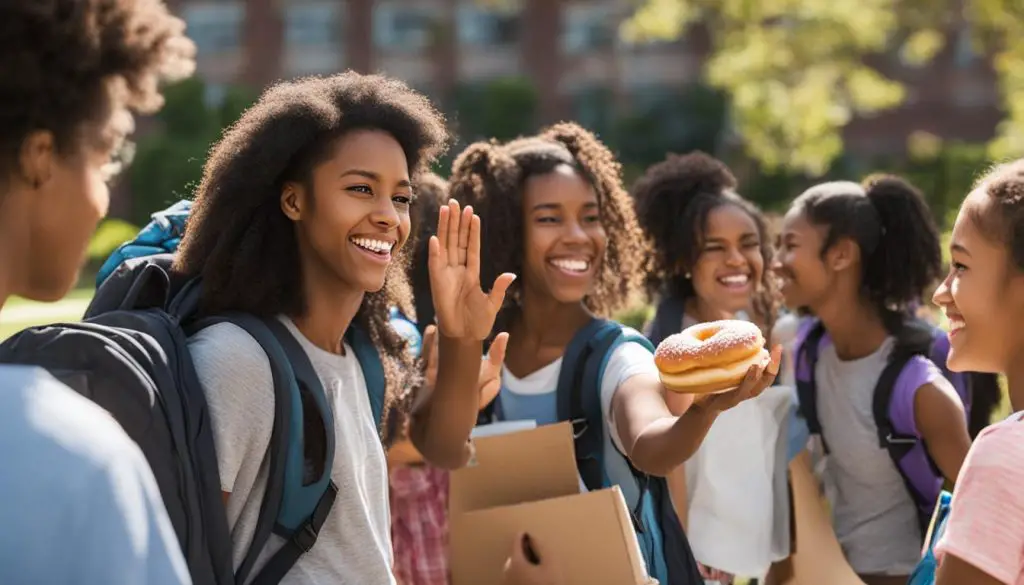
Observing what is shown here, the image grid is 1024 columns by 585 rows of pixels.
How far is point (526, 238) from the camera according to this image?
13.8ft

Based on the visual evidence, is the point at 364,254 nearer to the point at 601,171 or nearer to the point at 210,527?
the point at 210,527

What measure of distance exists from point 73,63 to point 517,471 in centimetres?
222

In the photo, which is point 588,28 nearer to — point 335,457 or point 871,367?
point 871,367

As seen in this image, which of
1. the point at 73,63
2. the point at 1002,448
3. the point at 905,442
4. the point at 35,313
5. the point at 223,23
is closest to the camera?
the point at 73,63

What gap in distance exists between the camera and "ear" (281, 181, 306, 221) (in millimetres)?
3086

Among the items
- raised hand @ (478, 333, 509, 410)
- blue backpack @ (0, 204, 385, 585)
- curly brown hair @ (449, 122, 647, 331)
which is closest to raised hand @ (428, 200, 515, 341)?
raised hand @ (478, 333, 509, 410)

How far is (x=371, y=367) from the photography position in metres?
3.19

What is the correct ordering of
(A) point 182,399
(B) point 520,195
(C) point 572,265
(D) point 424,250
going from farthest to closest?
(D) point 424,250
(B) point 520,195
(C) point 572,265
(A) point 182,399

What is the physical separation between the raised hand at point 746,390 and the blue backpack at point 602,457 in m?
0.54

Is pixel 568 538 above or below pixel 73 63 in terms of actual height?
below

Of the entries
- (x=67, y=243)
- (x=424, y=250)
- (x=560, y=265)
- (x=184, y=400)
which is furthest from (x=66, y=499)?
(x=424, y=250)

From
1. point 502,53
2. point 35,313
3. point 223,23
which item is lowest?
point 35,313

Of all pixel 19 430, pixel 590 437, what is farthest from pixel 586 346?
pixel 19 430

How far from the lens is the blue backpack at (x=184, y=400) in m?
2.32
